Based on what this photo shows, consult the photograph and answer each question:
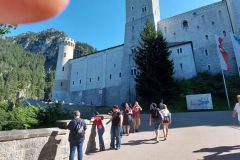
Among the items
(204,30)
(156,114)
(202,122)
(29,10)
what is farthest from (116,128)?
(204,30)

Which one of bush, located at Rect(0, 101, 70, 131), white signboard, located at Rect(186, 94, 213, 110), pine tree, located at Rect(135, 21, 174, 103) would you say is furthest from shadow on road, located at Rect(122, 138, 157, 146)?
pine tree, located at Rect(135, 21, 174, 103)

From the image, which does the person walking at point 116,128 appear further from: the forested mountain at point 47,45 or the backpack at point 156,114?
the forested mountain at point 47,45

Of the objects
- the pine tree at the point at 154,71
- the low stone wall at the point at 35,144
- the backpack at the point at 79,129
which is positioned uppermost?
the pine tree at the point at 154,71

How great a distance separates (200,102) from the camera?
25.8 metres

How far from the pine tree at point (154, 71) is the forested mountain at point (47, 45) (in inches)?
2579

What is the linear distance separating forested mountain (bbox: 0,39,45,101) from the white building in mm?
39381

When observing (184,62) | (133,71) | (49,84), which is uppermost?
(49,84)

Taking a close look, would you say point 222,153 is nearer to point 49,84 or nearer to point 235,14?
point 235,14

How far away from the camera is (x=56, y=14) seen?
2.16 ft

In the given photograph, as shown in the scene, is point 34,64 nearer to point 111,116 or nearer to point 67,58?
point 67,58

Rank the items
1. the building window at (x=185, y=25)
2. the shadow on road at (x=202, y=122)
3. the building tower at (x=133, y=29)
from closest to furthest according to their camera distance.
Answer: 1. the shadow on road at (x=202, y=122)
2. the building tower at (x=133, y=29)
3. the building window at (x=185, y=25)

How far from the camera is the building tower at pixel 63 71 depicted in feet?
192

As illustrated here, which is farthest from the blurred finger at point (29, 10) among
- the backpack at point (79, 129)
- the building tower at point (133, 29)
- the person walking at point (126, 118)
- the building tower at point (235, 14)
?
the building tower at point (235, 14)

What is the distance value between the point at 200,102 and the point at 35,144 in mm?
22847
